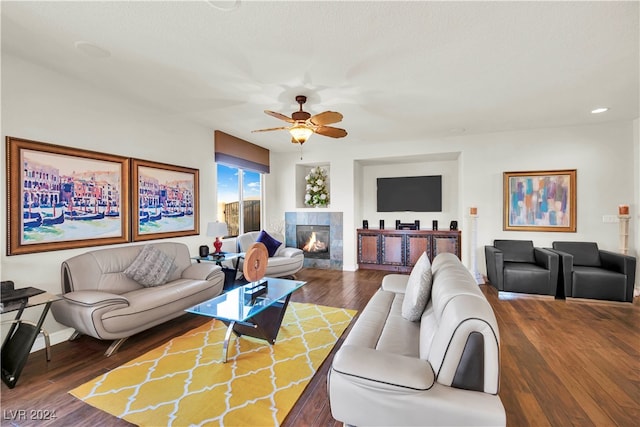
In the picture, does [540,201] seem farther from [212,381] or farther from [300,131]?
[212,381]

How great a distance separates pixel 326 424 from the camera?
173 cm

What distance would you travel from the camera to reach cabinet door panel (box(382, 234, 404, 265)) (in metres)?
5.86

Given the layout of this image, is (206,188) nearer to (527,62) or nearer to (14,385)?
(14,385)

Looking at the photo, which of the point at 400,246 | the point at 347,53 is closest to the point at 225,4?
the point at 347,53

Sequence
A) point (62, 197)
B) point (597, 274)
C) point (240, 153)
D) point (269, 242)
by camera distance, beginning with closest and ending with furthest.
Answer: point (62, 197) < point (597, 274) < point (269, 242) < point (240, 153)

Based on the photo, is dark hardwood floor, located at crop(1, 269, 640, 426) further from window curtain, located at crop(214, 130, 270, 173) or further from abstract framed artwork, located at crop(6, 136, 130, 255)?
window curtain, located at crop(214, 130, 270, 173)

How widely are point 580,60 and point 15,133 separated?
5060 millimetres

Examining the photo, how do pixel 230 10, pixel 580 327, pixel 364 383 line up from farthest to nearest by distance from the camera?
pixel 580 327 < pixel 230 10 < pixel 364 383

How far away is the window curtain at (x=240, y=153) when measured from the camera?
4816 millimetres

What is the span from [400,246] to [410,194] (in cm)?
120

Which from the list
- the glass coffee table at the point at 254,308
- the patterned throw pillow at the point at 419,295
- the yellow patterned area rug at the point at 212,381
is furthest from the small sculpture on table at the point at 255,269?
the patterned throw pillow at the point at 419,295

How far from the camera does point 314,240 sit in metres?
6.41

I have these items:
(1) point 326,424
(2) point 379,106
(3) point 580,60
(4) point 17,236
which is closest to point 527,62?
(3) point 580,60

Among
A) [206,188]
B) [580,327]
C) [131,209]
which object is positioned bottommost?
[580,327]
